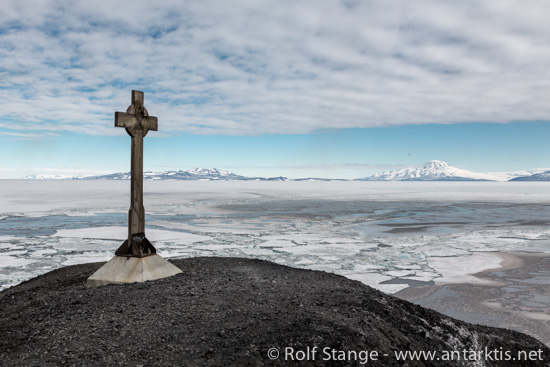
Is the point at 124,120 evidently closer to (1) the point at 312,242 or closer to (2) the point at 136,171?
(2) the point at 136,171

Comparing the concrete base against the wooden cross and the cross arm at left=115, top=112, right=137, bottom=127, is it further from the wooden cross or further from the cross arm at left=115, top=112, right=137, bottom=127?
the cross arm at left=115, top=112, right=137, bottom=127

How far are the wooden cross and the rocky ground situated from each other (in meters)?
0.60

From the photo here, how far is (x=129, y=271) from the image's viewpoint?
541 centimetres

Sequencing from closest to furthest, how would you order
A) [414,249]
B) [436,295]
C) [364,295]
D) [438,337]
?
1. [438,337]
2. [364,295]
3. [436,295]
4. [414,249]

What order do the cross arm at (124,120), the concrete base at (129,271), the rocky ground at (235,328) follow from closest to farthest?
the rocky ground at (235,328), the concrete base at (129,271), the cross arm at (124,120)

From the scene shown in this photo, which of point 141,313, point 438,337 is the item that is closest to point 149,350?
point 141,313

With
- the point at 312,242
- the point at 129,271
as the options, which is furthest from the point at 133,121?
the point at 312,242

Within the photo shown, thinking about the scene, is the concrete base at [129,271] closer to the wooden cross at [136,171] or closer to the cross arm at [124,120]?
the wooden cross at [136,171]

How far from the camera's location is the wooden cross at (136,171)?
5.59 metres

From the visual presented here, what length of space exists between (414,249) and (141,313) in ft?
27.6

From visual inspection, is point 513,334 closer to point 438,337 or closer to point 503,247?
point 438,337

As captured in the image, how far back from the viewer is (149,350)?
3314mm

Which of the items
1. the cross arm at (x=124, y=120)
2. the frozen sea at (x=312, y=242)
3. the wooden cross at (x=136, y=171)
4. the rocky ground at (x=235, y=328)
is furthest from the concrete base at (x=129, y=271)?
the frozen sea at (x=312, y=242)

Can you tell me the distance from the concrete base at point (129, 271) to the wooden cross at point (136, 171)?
3.6 inches
